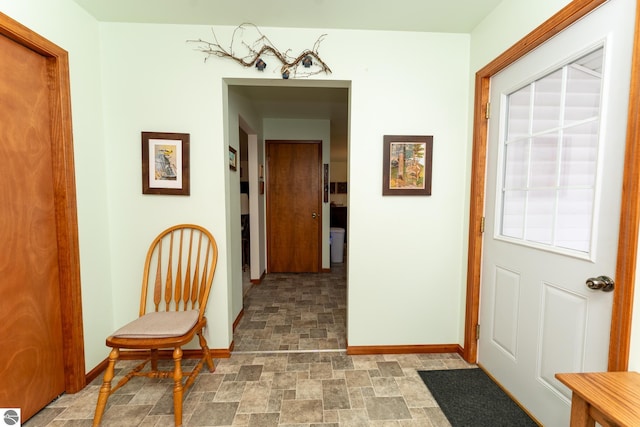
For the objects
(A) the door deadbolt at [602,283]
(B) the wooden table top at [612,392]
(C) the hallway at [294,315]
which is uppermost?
(A) the door deadbolt at [602,283]

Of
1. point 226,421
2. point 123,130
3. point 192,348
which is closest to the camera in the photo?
point 226,421

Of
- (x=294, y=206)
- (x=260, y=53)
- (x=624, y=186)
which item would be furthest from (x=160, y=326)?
(x=294, y=206)

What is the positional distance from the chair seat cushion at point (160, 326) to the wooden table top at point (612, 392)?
1716 millimetres

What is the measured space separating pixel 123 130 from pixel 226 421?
2.01 metres

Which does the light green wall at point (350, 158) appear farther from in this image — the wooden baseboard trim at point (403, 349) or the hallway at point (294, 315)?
the hallway at point (294, 315)

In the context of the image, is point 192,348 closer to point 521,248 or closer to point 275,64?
point 275,64

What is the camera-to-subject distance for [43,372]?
4.84ft

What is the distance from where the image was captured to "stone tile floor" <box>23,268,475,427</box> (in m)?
1.42

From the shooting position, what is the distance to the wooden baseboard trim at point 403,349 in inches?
79.7

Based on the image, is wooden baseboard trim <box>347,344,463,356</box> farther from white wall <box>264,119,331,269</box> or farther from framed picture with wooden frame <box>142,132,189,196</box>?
white wall <box>264,119,331,269</box>

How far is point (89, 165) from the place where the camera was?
1.72 meters

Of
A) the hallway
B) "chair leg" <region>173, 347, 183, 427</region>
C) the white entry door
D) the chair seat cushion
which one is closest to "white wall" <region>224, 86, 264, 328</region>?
the hallway

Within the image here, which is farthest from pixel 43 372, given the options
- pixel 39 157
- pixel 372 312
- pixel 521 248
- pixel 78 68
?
pixel 521 248

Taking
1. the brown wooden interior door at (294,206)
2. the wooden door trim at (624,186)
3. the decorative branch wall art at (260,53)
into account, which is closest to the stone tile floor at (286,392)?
the wooden door trim at (624,186)
